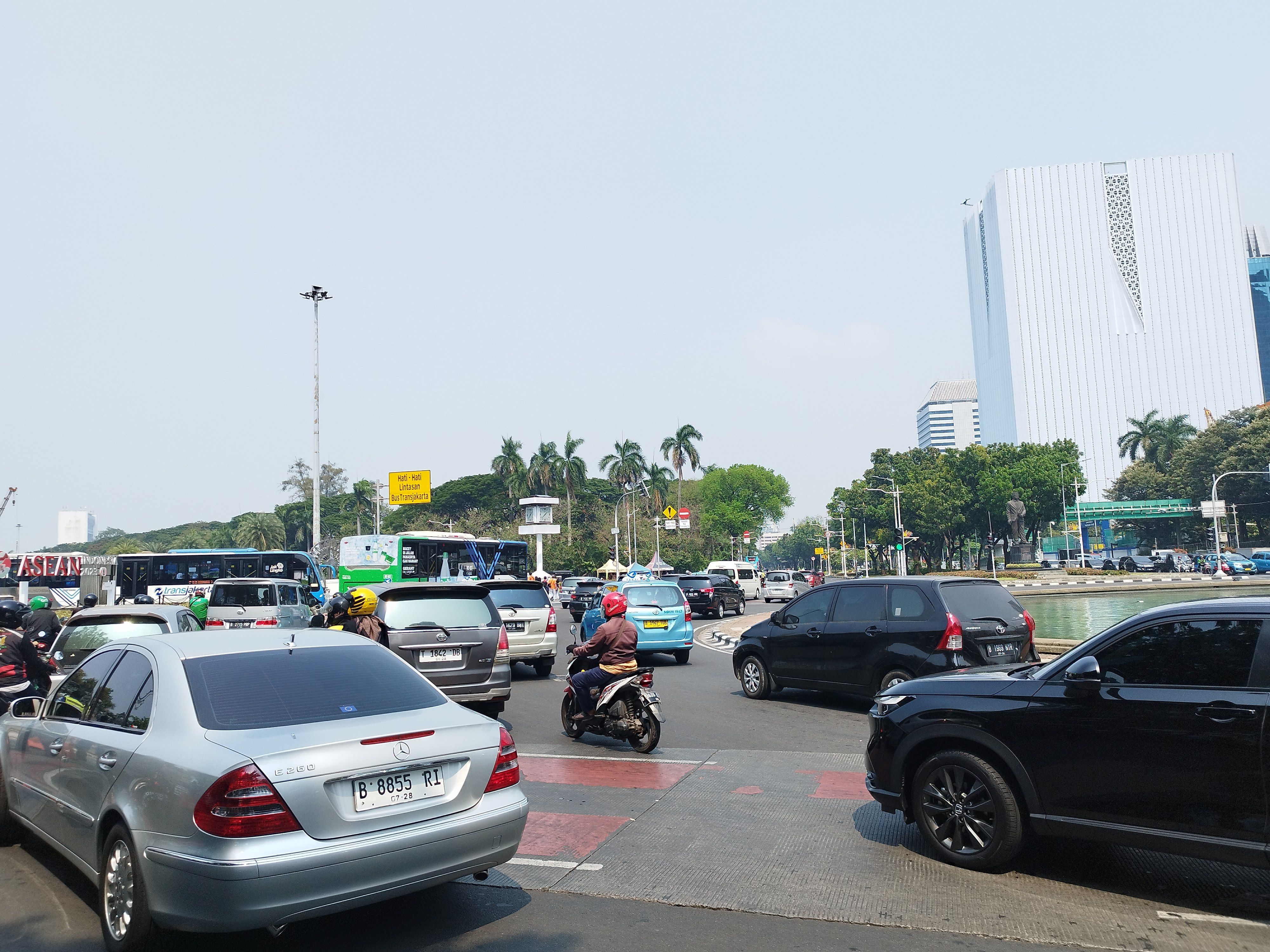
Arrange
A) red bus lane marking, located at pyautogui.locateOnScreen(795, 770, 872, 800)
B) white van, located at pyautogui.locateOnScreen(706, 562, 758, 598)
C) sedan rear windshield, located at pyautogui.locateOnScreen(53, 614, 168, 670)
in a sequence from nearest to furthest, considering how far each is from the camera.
Answer: red bus lane marking, located at pyautogui.locateOnScreen(795, 770, 872, 800), sedan rear windshield, located at pyautogui.locateOnScreen(53, 614, 168, 670), white van, located at pyautogui.locateOnScreen(706, 562, 758, 598)

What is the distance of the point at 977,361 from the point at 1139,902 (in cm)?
18194

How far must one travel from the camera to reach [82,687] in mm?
5246

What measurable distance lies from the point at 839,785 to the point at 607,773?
2.07 metres

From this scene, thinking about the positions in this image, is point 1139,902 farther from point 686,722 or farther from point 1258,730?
point 686,722

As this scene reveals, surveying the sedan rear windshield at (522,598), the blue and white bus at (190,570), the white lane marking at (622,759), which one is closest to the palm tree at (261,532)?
the blue and white bus at (190,570)

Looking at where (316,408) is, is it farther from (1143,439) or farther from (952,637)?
(1143,439)

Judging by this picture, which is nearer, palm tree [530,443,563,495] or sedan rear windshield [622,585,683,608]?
sedan rear windshield [622,585,683,608]

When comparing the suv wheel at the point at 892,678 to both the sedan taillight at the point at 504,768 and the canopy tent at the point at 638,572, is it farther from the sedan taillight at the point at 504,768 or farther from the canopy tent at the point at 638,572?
the canopy tent at the point at 638,572

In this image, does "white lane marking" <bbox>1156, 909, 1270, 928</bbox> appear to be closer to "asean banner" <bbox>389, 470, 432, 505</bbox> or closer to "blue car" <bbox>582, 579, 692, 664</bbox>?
"blue car" <bbox>582, 579, 692, 664</bbox>

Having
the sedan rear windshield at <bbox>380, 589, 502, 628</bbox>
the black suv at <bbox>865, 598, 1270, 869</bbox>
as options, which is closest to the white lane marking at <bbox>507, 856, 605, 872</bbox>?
the black suv at <bbox>865, 598, 1270, 869</bbox>

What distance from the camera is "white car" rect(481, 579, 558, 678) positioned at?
15523 mm

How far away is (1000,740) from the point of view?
5305 millimetres

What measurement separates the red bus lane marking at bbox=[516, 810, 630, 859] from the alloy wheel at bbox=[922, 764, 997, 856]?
84.5 inches

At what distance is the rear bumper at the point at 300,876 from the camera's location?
3.73 meters
